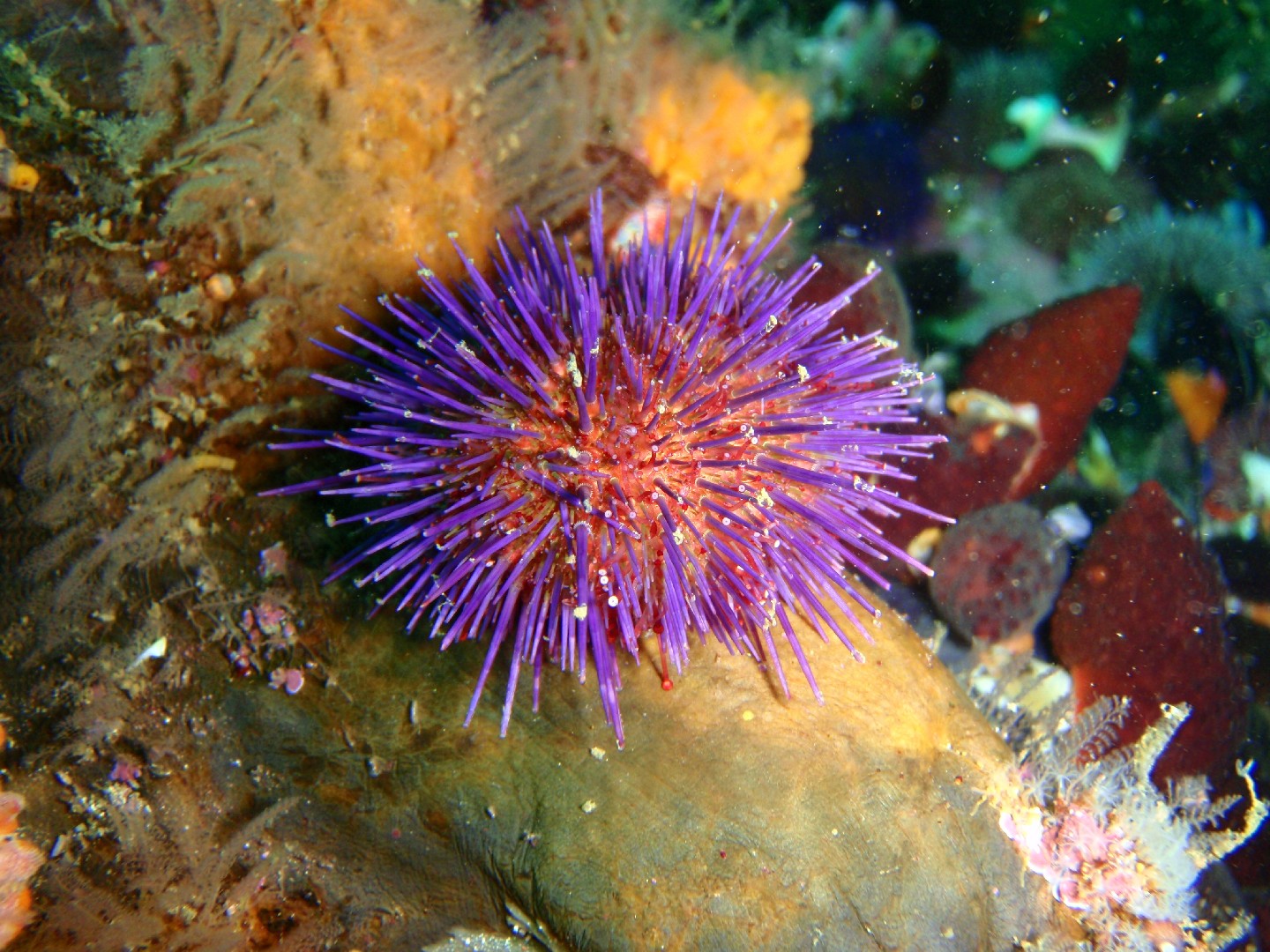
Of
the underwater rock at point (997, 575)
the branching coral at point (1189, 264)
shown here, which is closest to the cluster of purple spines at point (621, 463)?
the underwater rock at point (997, 575)

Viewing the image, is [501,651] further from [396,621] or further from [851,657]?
[851,657]

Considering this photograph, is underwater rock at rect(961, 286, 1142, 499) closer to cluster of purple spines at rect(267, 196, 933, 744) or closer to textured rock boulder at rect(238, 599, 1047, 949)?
cluster of purple spines at rect(267, 196, 933, 744)

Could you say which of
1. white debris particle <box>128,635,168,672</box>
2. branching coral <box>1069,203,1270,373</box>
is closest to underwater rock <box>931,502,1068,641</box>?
branching coral <box>1069,203,1270,373</box>

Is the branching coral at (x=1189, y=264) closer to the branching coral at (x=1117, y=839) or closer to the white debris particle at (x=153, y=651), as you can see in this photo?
the branching coral at (x=1117, y=839)

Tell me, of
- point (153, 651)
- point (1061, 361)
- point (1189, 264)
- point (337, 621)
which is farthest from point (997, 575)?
point (153, 651)

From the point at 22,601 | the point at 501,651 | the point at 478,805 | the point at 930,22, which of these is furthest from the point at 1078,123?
the point at 22,601
